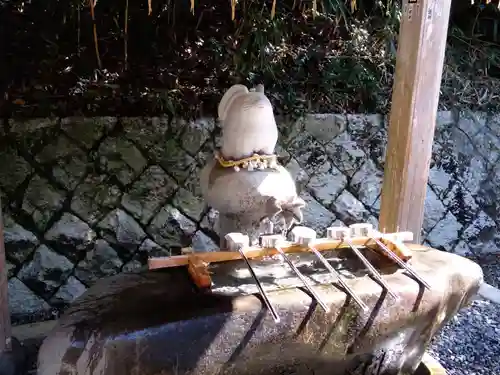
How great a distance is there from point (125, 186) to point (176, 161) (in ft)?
1.18

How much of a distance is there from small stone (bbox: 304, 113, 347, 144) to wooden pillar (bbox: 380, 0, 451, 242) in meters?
1.34

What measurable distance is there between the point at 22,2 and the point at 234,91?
1793mm

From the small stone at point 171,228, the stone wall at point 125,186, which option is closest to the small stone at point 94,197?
the stone wall at point 125,186

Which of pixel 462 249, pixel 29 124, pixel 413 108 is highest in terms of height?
pixel 413 108

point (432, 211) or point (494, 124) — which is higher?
point (494, 124)

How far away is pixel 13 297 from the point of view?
3.09m

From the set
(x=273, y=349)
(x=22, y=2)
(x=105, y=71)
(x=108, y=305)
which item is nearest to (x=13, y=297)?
(x=105, y=71)

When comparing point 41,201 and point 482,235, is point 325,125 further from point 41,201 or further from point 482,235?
point 41,201

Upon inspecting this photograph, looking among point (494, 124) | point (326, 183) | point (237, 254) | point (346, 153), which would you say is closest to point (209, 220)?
point (326, 183)

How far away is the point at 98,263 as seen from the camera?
128 inches

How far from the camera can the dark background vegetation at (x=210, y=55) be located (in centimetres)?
298

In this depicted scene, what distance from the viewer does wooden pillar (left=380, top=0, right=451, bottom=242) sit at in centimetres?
214

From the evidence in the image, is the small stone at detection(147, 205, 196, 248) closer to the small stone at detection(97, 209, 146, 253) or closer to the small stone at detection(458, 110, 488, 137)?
the small stone at detection(97, 209, 146, 253)

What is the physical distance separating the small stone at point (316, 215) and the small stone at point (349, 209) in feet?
0.23
